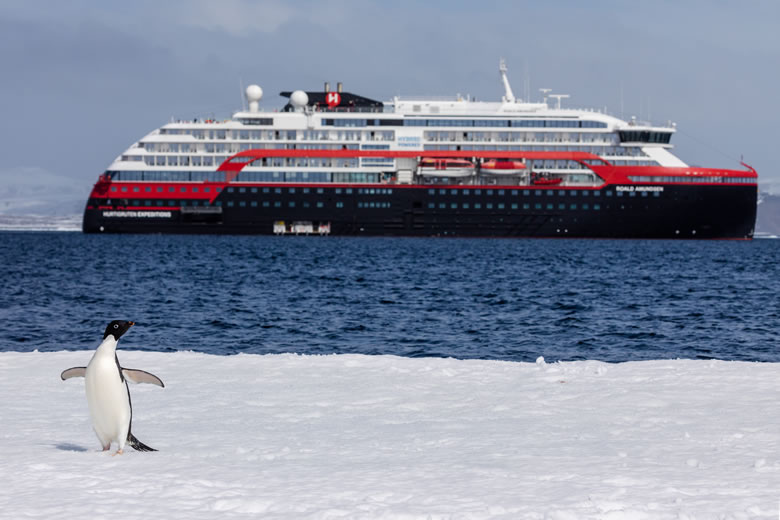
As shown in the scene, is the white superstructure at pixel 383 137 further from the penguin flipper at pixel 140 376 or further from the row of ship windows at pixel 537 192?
the penguin flipper at pixel 140 376

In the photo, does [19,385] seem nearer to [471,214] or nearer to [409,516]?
[409,516]

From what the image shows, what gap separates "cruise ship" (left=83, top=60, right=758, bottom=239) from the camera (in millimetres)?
88625

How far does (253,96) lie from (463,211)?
24598 mm

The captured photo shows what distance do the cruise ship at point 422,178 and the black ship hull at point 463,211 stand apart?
0.37ft

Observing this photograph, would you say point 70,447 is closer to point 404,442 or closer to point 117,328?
point 117,328

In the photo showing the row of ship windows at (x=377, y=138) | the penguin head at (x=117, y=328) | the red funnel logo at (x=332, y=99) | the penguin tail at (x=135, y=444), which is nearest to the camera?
the penguin head at (x=117, y=328)

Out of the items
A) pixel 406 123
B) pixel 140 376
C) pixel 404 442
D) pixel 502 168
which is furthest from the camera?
pixel 406 123

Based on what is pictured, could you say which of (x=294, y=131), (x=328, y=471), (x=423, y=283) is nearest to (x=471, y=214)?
(x=294, y=131)

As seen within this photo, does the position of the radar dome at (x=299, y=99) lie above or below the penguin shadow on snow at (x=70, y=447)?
above

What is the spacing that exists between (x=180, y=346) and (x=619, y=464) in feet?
45.3

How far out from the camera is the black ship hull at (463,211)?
88.4m

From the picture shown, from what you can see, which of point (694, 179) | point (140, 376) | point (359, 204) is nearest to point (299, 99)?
point (359, 204)

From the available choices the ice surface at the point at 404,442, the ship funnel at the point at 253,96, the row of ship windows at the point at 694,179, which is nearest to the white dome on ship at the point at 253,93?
the ship funnel at the point at 253,96

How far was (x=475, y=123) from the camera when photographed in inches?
3602
